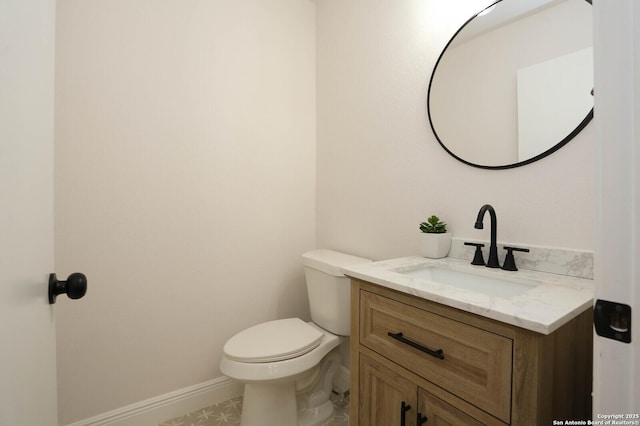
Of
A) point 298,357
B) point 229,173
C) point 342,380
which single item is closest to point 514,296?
point 298,357

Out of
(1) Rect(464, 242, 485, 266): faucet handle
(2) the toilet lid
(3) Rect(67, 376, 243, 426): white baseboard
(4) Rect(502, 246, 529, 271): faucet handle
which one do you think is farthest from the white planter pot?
(3) Rect(67, 376, 243, 426): white baseboard

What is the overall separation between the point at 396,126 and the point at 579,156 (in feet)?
2.56

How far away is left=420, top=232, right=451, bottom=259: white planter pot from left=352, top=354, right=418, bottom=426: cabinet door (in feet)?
1.72

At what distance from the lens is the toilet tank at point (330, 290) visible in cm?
153

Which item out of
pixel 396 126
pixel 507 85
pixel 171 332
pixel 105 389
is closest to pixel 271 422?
pixel 171 332

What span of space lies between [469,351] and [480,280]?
1.34 ft

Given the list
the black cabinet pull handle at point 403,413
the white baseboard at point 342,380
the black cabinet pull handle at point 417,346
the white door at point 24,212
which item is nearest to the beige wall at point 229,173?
the white baseboard at point 342,380

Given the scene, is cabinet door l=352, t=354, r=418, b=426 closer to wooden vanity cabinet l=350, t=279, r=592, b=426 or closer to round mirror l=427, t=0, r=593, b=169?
wooden vanity cabinet l=350, t=279, r=592, b=426

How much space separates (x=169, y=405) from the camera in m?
1.57

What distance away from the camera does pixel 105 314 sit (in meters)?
1.43

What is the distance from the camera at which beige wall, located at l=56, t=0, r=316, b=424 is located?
1.37 m

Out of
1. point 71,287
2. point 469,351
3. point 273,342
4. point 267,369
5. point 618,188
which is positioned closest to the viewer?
point 618,188

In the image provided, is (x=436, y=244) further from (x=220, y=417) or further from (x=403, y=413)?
(x=220, y=417)

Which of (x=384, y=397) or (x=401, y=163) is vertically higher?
(x=401, y=163)
